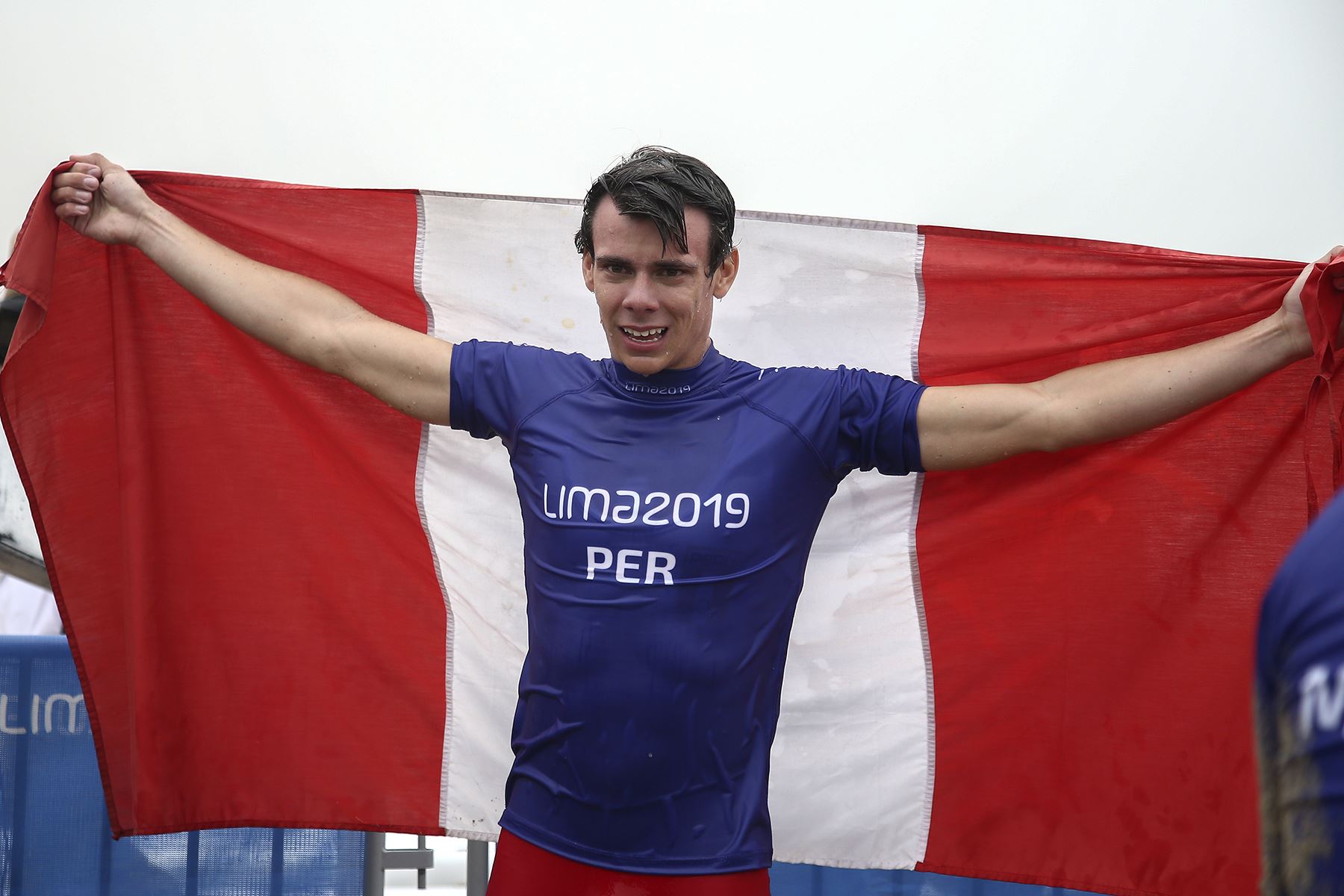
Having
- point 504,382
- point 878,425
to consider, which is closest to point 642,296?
point 504,382

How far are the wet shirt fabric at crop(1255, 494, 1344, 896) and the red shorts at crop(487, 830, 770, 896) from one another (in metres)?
1.31

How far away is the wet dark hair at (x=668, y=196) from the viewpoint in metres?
2.23

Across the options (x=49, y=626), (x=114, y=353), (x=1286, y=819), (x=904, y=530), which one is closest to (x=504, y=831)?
(x=904, y=530)

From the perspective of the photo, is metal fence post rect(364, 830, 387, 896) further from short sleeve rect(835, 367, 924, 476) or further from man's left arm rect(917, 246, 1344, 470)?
man's left arm rect(917, 246, 1344, 470)

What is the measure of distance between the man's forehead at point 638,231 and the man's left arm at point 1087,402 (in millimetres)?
495

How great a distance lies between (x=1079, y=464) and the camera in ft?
8.76

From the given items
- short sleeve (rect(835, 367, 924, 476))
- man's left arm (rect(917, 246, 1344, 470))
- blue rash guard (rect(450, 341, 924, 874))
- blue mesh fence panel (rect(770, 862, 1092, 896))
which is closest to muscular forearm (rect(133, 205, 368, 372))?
blue rash guard (rect(450, 341, 924, 874))

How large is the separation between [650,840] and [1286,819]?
4.59 ft

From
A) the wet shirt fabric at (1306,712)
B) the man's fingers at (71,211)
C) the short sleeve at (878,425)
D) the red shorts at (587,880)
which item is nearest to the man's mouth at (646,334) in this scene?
the short sleeve at (878,425)

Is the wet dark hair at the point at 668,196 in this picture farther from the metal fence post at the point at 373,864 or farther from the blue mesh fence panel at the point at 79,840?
the blue mesh fence panel at the point at 79,840

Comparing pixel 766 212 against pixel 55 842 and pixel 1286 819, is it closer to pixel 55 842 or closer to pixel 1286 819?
pixel 1286 819

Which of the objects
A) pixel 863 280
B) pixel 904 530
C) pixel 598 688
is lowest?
pixel 598 688

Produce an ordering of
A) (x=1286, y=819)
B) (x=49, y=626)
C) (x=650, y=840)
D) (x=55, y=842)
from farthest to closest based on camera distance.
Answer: (x=49, y=626) < (x=55, y=842) < (x=650, y=840) < (x=1286, y=819)

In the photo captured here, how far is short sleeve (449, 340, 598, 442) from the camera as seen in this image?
7.80 ft
